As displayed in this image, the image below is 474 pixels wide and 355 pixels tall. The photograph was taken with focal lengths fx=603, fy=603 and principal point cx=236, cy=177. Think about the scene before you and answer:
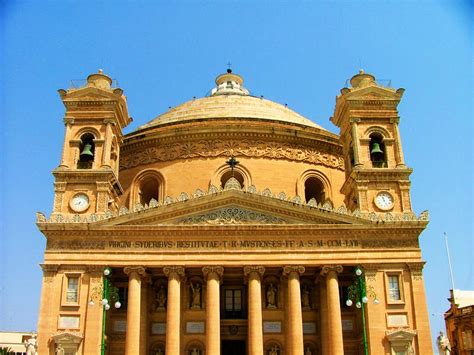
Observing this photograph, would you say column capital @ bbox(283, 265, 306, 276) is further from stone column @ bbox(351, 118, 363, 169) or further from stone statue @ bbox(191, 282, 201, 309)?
stone column @ bbox(351, 118, 363, 169)

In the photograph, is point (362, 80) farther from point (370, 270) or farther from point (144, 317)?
point (144, 317)

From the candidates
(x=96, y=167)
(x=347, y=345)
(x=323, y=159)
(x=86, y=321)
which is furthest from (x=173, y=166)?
(x=347, y=345)

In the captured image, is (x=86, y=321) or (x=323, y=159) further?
(x=323, y=159)

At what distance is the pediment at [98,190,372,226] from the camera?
30828mm

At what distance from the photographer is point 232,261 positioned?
99.3ft

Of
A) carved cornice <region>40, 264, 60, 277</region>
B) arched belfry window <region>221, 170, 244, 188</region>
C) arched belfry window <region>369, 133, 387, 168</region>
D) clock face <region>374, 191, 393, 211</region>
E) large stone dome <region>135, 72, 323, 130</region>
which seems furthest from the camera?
large stone dome <region>135, 72, 323, 130</region>

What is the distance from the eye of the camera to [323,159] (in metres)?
40.4

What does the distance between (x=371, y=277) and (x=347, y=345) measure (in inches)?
159

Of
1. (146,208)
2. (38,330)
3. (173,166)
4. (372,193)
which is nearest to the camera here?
(38,330)

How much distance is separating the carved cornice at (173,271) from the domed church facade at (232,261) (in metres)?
0.05

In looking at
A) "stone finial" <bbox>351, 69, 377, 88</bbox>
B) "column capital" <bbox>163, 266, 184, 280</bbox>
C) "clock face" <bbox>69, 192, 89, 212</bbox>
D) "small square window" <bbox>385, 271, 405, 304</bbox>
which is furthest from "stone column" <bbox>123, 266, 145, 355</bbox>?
"stone finial" <bbox>351, 69, 377, 88</bbox>

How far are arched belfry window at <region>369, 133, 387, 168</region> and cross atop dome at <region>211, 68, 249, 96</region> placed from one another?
17.8 meters

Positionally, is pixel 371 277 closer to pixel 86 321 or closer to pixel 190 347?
pixel 190 347

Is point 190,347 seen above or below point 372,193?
below
